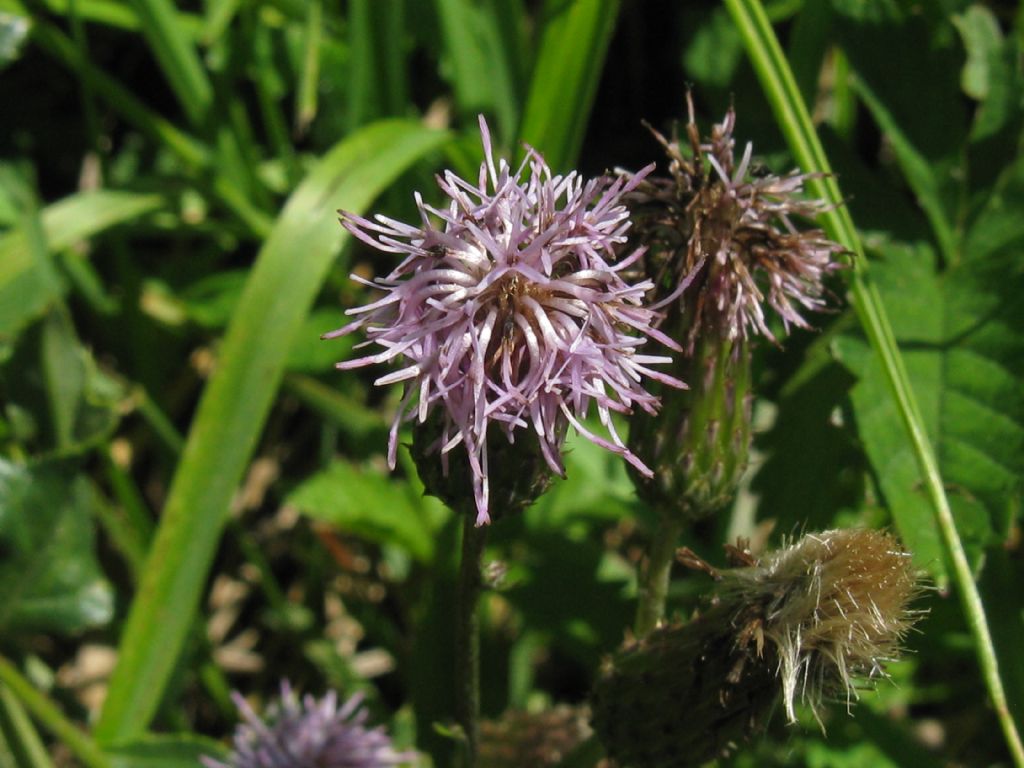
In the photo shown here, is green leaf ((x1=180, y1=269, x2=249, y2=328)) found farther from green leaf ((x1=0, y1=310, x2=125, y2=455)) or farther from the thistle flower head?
the thistle flower head

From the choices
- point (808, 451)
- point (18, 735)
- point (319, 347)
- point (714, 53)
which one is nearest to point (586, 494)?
point (808, 451)

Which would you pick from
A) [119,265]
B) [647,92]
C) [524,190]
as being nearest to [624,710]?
[524,190]

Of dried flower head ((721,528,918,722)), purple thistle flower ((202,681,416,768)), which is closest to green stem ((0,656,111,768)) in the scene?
purple thistle flower ((202,681,416,768))

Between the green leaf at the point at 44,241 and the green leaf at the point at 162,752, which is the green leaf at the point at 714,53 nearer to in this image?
the green leaf at the point at 44,241

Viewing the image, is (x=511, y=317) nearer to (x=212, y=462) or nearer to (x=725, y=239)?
(x=725, y=239)

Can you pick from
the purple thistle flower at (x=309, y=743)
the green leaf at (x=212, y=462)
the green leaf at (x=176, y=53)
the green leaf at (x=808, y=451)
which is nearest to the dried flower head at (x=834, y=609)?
the green leaf at (x=808, y=451)

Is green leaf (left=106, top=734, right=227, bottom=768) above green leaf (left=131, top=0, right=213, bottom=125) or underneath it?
underneath
